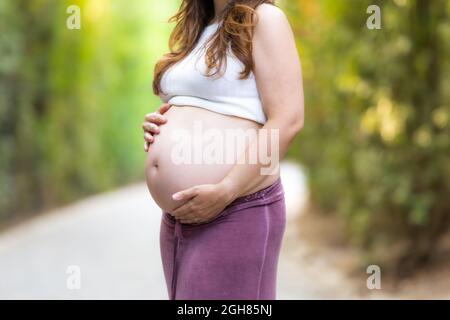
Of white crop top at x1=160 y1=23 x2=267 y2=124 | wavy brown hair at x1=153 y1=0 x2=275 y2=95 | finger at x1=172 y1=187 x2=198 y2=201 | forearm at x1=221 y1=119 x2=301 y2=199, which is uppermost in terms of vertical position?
wavy brown hair at x1=153 y1=0 x2=275 y2=95

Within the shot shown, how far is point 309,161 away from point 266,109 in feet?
27.2

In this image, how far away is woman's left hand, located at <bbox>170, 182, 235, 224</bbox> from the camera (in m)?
2.35

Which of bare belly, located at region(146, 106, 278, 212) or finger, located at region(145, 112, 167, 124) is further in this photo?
finger, located at region(145, 112, 167, 124)

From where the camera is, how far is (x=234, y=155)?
2.44 m

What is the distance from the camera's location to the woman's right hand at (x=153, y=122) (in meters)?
2.69

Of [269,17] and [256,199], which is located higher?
[269,17]

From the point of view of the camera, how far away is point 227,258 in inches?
94.3

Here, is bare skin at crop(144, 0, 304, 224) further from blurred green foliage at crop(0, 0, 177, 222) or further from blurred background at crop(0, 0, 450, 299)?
blurred green foliage at crop(0, 0, 177, 222)

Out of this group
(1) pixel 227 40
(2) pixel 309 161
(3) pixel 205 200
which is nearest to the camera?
(3) pixel 205 200
